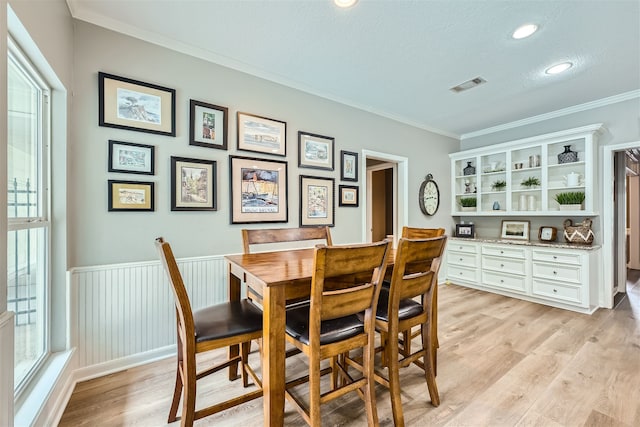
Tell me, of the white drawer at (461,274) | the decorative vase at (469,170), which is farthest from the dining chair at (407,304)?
the decorative vase at (469,170)

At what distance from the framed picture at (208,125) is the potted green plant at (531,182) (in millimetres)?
4152

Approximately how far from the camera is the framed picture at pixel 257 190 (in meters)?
2.66

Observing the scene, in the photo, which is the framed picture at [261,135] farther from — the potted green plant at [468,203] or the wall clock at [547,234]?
the wall clock at [547,234]

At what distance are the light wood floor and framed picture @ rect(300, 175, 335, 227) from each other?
147 centimetres

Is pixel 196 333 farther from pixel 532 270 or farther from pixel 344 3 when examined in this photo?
pixel 532 270

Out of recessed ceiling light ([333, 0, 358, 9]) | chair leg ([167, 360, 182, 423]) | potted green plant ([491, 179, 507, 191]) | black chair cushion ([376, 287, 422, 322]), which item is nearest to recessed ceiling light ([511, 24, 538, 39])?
recessed ceiling light ([333, 0, 358, 9])

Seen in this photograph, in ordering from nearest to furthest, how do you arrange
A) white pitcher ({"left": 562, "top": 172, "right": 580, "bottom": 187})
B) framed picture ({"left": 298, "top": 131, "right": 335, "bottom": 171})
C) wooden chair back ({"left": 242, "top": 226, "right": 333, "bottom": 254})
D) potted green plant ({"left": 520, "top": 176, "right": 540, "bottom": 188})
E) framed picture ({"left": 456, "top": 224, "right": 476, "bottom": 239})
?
wooden chair back ({"left": 242, "top": 226, "right": 333, "bottom": 254}), framed picture ({"left": 298, "top": 131, "right": 335, "bottom": 171}), white pitcher ({"left": 562, "top": 172, "right": 580, "bottom": 187}), potted green plant ({"left": 520, "top": 176, "right": 540, "bottom": 188}), framed picture ({"left": 456, "top": 224, "right": 476, "bottom": 239})

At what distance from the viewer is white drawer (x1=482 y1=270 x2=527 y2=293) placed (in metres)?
3.79

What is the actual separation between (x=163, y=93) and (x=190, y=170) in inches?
26.0

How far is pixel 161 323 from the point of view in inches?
90.4

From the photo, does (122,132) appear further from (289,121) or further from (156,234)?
(289,121)

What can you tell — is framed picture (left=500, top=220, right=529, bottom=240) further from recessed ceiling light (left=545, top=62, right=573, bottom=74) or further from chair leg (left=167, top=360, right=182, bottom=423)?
chair leg (left=167, top=360, right=182, bottom=423)

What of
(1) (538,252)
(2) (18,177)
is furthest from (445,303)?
(2) (18,177)

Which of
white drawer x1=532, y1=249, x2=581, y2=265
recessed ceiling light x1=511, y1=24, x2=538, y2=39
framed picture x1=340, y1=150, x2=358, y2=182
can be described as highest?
recessed ceiling light x1=511, y1=24, x2=538, y2=39
